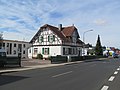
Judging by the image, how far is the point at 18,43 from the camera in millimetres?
87625

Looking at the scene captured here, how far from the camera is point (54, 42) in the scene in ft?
180

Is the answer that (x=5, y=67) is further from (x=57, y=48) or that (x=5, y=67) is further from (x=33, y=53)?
(x=33, y=53)

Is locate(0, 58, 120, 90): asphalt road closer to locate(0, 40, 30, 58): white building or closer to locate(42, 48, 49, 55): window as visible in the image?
locate(42, 48, 49, 55): window

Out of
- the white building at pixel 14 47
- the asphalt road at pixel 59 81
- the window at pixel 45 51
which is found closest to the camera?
the asphalt road at pixel 59 81

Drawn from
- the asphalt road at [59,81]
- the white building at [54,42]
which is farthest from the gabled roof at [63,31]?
the asphalt road at [59,81]

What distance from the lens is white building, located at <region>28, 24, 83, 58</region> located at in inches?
2131

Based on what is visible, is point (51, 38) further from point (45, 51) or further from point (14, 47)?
point (14, 47)

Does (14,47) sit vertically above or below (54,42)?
above

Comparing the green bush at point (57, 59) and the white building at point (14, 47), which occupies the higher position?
the white building at point (14, 47)

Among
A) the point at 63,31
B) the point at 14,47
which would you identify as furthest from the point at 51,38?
the point at 14,47

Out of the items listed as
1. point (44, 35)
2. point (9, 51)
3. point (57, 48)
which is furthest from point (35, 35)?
point (9, 51)

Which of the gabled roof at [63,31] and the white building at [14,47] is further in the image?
the white building at [14,47]

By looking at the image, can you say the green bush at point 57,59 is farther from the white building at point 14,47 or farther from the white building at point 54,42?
the white building at point 14,47

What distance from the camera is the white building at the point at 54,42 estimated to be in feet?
178
